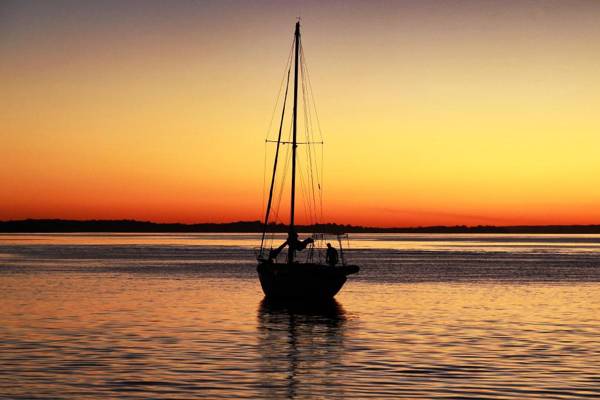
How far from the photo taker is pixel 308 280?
52219 mm

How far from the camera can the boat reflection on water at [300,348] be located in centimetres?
2422

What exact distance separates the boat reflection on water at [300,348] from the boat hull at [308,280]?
64cm

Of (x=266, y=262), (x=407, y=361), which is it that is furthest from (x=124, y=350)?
(x=266, y=262)

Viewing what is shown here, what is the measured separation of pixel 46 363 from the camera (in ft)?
90.1

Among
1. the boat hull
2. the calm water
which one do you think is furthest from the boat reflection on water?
the boat hull

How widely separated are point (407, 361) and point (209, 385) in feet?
24.2

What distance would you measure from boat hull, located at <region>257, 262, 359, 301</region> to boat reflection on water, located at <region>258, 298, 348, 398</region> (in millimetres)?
636

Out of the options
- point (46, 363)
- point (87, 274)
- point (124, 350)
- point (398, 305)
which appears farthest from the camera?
point (87, 274)

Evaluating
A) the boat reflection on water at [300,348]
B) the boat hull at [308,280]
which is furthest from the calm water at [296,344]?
the boat hull at [308,280]

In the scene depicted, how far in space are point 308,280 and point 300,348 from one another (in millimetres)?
19117

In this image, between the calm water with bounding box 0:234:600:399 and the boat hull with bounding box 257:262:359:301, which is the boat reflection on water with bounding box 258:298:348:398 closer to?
the calm water with bounding box 0:234:600:399

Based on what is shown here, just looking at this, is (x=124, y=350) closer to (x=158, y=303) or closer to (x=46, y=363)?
(x=46, y=363)

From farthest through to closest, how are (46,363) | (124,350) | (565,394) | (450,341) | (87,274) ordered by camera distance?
(87,274), (450,341), (124,350), (46,363), (565,394)

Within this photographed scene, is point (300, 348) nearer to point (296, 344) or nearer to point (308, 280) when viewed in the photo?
point (296, 344)
